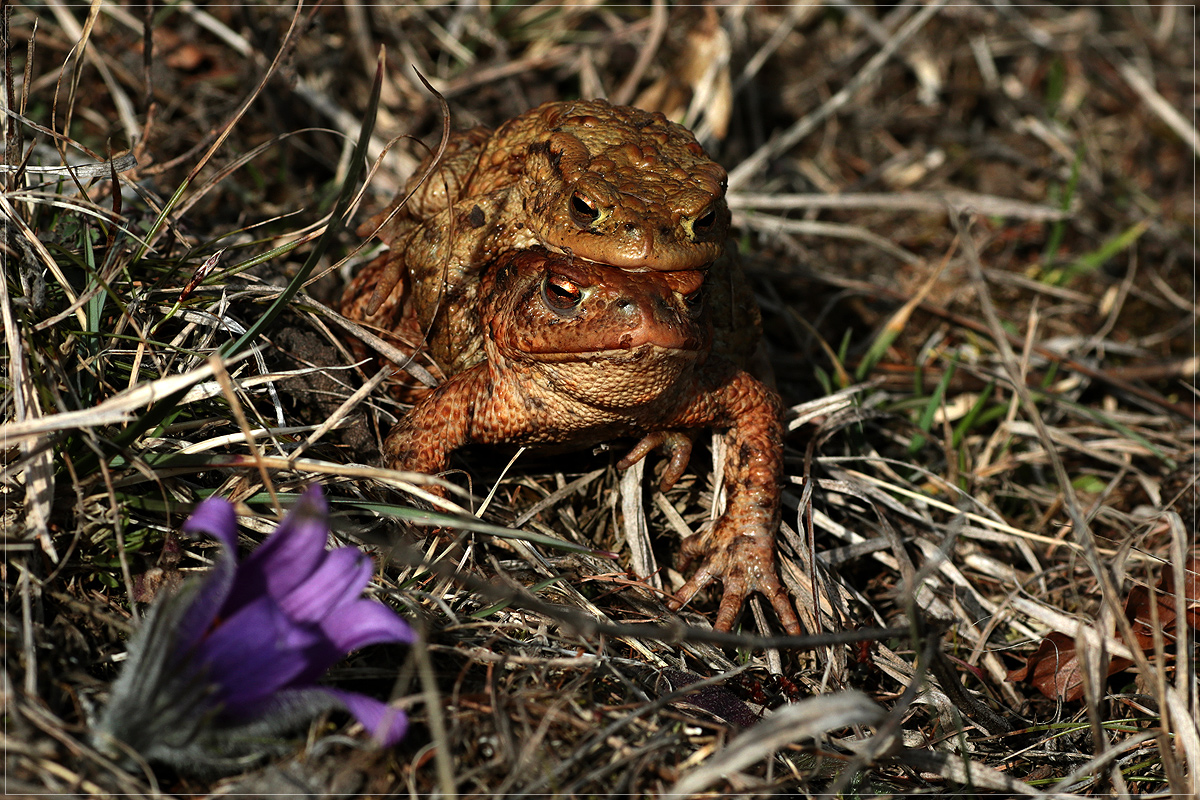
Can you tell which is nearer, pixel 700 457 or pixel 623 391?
pixel 623 391

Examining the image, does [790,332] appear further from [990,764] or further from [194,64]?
[194,64]

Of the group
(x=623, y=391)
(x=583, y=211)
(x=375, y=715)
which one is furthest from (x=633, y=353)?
(x=375, y=715)

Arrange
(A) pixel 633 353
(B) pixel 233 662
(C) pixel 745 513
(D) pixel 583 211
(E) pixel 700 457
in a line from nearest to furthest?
1. (B) pixel 233 662
2. (A) pixel 633 353
3. (D) pixel 583 211
4. (C) pixel 745 513
5. (E) pixel 700 457

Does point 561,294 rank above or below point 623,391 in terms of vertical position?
above

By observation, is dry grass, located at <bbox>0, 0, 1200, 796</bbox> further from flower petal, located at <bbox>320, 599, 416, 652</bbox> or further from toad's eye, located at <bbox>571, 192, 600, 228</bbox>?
toad's eye, located at <bbox>571, 192, 600, 228</bbox>

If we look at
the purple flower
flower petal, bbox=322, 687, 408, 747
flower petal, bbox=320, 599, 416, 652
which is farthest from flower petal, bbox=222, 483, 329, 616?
flower petal, bbox=322, 687, 408, 747

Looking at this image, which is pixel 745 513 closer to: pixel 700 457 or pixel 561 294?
pixel 700 457
